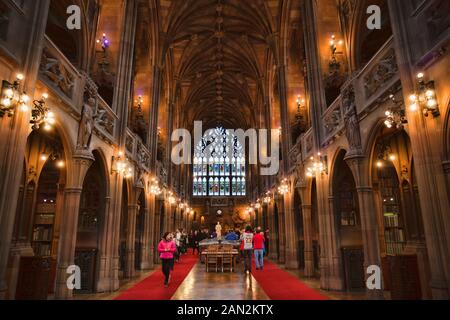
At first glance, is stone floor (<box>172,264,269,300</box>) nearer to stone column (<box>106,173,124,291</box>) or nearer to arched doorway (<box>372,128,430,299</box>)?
stone column (<box>106,173,124,291</box>)

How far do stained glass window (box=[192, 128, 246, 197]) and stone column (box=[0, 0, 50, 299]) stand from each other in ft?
122

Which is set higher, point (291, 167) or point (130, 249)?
point (291, 167)

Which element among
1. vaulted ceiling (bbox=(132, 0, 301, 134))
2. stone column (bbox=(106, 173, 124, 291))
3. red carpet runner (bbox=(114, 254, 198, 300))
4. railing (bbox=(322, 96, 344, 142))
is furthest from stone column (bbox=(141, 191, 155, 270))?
railing (bbox=(322, 96, 344, 142))

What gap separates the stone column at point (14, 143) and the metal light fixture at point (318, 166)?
30.7 feet

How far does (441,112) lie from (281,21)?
53.3 ft

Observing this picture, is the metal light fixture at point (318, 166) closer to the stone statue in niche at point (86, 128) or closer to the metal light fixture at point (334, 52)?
the metal light fixture at point (334, 52)

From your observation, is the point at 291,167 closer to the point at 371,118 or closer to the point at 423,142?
the point at 371,118

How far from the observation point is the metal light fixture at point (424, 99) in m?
5.27

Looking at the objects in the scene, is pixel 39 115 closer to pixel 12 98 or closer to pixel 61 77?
pixel 12 98

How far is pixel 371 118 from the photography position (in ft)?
25.7

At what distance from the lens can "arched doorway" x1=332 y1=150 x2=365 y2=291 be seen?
9.92 metres

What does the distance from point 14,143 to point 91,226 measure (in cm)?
634

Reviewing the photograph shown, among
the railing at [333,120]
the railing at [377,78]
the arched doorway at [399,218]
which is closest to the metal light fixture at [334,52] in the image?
the railing at [333,120]

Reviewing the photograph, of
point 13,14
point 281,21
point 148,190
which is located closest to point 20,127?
point 13,14
